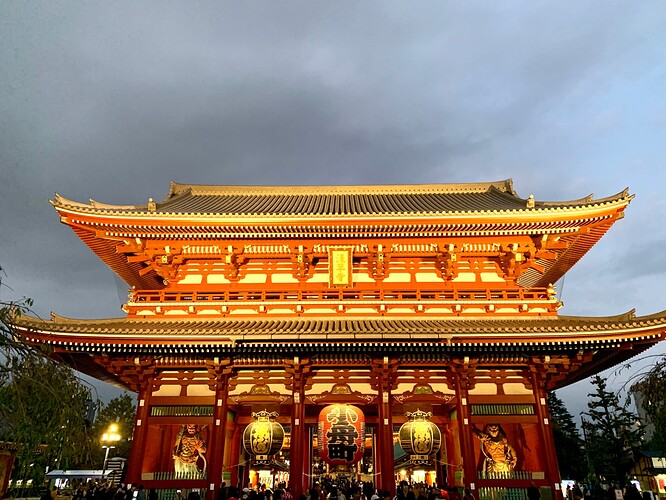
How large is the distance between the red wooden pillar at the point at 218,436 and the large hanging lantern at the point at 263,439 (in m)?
0.86

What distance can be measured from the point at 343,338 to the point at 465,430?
5.11m

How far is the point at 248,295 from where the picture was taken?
17.9 meters

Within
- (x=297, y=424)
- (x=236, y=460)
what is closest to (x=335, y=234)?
(x=297, y=424)

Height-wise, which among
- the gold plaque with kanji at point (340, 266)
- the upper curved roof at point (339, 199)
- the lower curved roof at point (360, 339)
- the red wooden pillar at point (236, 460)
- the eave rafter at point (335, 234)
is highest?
the upper curved roof at point (339, 199)

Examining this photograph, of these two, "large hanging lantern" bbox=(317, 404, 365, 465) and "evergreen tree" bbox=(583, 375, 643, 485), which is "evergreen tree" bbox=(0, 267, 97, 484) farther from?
"evergreen tree" bbox=(583, 375, 643, 485)

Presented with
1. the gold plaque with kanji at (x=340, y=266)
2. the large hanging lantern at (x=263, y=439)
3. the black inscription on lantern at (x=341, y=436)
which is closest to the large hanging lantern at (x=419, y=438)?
the black inscription on lantern at (x=341, y=436)

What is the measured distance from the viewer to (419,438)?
14.6 meters

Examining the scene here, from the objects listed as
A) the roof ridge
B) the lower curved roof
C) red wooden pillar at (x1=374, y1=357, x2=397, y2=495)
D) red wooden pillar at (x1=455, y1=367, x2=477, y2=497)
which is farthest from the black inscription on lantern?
the roof ridge

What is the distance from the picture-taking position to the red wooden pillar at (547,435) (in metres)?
14.2

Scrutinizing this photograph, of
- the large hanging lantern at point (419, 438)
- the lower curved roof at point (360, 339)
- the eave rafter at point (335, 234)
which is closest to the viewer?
the lower curved roof at point (360, 339)

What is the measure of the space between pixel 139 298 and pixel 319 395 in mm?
8091

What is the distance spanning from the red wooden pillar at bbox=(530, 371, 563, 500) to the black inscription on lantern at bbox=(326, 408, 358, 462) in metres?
6.16

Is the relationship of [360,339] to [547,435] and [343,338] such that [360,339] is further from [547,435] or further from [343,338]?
[547,435]

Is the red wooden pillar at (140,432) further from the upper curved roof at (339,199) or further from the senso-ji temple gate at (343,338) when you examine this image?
the upper curved roof at (339,199)
